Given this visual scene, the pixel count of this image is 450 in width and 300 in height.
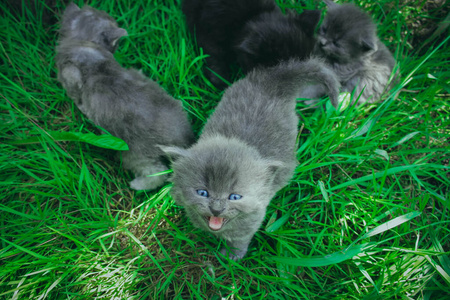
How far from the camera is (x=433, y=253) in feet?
6.90

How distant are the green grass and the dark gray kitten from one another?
0.18 m

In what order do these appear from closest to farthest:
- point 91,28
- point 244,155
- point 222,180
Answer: point 222,180
point 244,155
point 91,28

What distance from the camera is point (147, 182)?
8.13 feet

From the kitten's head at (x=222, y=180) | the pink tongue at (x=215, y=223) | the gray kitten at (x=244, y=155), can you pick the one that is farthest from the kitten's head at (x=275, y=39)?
the pink tongue at (x=215, y=223)

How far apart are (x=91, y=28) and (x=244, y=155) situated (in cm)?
194

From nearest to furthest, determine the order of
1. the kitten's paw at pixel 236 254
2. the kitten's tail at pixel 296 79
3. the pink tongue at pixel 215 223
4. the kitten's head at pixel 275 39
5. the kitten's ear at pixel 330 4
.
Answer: the pink tongue at pixel 215 223 → the kitten's tail at pixel 296 79 → the kitten's paw at pixel 236 254 → the kitten's head at pixel 275 39 → the kitten's ear at pixel 330 4

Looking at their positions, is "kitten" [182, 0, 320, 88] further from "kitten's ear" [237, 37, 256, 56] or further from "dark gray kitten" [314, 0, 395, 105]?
"dark gray kitten" [314, 0, 395, 105]

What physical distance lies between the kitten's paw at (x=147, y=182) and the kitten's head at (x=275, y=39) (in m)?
1.20

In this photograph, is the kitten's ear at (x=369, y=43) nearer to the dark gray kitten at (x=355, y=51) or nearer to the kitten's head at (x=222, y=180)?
the dark gray kitten at (x=355, y=51)

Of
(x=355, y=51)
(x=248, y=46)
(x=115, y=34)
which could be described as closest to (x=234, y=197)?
(x=248, y=46)

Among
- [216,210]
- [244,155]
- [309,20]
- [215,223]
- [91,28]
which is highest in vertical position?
[309,20]

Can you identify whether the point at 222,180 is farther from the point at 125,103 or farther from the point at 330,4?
the point at 330,4

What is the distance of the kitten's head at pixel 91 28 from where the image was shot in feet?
8.79

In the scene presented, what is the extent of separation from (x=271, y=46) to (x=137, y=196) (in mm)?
1670
